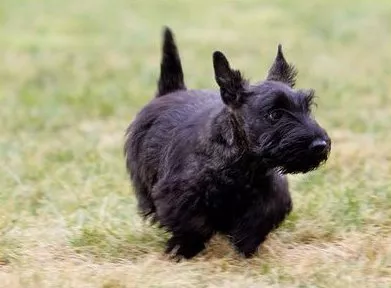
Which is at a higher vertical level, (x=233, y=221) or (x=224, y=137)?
(x=224, y=137)

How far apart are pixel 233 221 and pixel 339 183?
1894 millimetres

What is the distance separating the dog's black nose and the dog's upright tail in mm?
1733

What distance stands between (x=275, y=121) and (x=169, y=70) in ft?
5.04

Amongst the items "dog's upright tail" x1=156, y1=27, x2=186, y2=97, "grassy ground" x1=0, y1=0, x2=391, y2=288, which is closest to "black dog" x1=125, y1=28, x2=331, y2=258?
"grassy ground" x1=0, y1=0, x2=391, y2=288

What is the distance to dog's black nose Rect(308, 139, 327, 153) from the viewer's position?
5.28 meters

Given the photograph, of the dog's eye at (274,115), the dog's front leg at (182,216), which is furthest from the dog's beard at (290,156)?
the dog's front leg at (182,216)

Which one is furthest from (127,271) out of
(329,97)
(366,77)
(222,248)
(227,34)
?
(227,34)

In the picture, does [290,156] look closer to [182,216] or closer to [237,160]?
[237,160]

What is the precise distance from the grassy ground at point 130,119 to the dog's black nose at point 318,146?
2.11 ft

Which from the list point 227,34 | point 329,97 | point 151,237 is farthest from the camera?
point 227,34

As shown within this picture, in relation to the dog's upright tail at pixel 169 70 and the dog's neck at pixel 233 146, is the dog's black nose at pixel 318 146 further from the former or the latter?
the dog's upright tail at pixel 169 70

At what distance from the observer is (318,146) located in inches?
208

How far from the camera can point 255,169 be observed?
5.59 meters

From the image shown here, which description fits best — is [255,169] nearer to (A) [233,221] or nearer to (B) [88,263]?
(A) [233,221]
